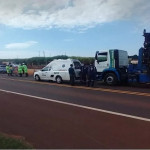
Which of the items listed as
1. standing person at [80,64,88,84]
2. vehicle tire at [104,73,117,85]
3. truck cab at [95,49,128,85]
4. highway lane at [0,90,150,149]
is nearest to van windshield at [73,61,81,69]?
standing person at [80,64,88,84]

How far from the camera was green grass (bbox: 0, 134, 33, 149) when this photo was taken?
21.5ft

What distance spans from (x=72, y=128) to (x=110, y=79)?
1308cm

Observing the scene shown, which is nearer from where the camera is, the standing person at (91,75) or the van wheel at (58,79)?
the standing person at (91,75)

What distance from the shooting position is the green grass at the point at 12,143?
21.5 ft

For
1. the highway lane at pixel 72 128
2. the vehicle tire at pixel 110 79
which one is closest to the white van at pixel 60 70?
the vehicle tire at pixel 110 79

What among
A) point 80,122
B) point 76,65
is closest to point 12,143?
point 80,122

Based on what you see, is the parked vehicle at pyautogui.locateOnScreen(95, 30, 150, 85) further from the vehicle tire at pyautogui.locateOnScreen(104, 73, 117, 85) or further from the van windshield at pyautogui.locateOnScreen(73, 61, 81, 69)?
the van windshield at pyautogui.locateOnScreen(73, 61, 81, 69)

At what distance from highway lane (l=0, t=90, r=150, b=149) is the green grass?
26cm

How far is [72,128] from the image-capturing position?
331 inches

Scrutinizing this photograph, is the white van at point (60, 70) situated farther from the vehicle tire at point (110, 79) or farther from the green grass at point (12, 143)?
the green grass at point (12, 143)

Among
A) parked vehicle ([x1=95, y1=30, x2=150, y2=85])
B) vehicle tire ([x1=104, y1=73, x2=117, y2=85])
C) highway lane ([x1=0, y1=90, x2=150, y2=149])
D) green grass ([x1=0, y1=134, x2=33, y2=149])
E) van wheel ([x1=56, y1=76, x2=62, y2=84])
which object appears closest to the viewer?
green grass ([x1=0, y1=134, x2=33, y2=149])

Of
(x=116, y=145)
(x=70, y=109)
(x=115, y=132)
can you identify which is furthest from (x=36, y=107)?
(x=116, y=145)

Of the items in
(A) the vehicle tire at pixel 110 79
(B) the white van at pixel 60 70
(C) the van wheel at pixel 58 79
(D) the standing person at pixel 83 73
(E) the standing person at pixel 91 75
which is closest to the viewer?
(E) the standing person at pixel 91 75

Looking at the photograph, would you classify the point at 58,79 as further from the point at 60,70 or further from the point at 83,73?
the point at 83,73
